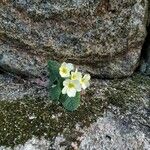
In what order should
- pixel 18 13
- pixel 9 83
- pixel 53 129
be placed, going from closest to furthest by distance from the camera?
pixel 53 129 < pixel 18 13 < pixel 9 83

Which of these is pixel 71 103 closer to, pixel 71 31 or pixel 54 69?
pixel 54 69

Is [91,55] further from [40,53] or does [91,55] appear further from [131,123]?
[131,123]

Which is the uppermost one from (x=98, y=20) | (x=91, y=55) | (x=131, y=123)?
(x=98, y=20)

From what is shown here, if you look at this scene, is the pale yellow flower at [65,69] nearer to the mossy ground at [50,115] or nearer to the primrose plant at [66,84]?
the primrose plant at [66,84]

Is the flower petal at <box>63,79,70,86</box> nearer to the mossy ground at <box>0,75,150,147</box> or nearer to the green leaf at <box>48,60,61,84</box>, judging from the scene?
the green leaf at <box>48,60,61,84</box>

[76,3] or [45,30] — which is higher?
[76,3]

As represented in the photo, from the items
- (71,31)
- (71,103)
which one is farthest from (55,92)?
(71,31)

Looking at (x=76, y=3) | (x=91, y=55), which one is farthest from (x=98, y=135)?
(x=76, y=3)
